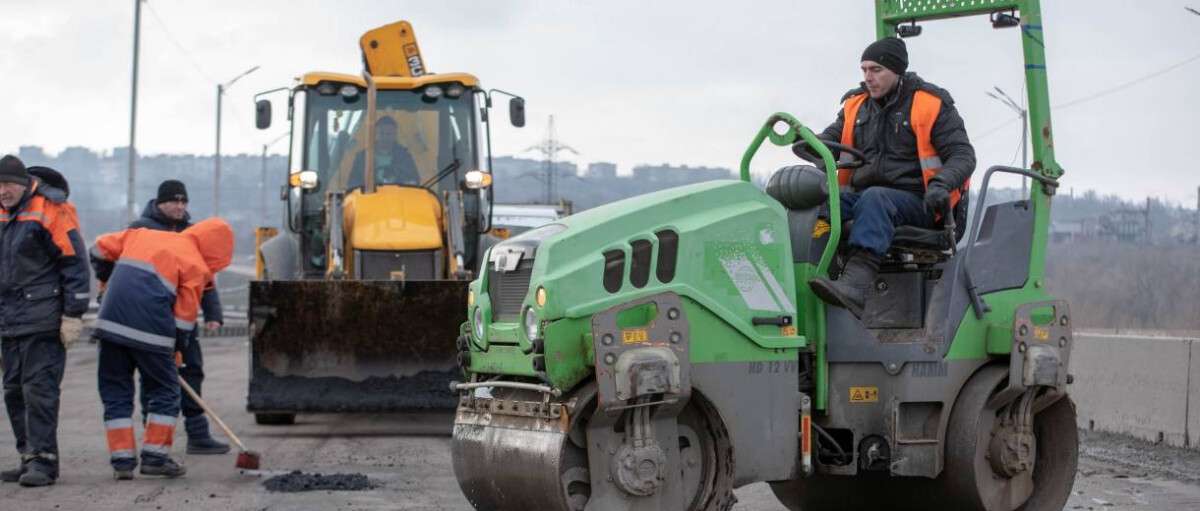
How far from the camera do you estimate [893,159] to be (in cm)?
745

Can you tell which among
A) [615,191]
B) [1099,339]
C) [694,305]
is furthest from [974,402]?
[615,191]

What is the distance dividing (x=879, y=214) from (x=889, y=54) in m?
0.83

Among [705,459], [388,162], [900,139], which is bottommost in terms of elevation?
[705,459]

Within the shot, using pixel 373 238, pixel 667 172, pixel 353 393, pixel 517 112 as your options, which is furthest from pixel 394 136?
pixel 667 172

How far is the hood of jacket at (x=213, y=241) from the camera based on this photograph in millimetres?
10422

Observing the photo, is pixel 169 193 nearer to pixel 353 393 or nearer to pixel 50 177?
pixel 50 177

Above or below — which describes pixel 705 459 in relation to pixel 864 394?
below

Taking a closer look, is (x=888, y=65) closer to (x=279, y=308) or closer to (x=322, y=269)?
(x=279, y=308)

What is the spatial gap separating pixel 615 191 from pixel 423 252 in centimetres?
6244

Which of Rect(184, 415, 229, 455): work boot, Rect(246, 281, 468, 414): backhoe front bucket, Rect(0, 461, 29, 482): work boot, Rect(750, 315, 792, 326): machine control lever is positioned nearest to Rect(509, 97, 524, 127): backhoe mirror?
Rect(246, 281, 468, 414): backhoe front bucket

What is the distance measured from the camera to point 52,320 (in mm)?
9641

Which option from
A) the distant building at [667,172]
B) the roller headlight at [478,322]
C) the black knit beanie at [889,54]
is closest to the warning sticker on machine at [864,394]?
the black knit beanie at [889,54]

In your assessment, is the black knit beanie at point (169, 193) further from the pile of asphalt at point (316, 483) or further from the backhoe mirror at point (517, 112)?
the backhoe mirror at point (517, 112)

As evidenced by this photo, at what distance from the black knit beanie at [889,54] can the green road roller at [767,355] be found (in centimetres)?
43
